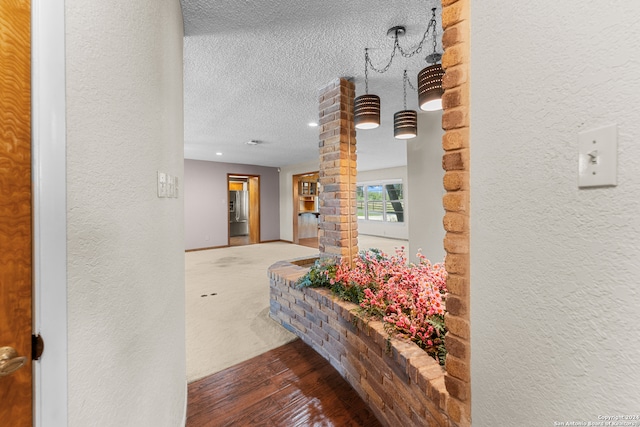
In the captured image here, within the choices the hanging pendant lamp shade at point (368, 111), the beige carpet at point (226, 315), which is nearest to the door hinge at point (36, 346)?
A: the beige carpet at point (226, 315)

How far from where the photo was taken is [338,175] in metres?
2.47

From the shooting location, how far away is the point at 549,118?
597 mm

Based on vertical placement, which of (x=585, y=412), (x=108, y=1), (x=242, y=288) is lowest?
(x=242, y=288)

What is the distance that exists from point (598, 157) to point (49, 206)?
1.12 metres

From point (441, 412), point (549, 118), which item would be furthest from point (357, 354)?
point (549, 118)

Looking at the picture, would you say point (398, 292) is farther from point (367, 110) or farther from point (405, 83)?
point (405, 83)

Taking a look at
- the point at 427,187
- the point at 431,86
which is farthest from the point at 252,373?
the point at 427,187

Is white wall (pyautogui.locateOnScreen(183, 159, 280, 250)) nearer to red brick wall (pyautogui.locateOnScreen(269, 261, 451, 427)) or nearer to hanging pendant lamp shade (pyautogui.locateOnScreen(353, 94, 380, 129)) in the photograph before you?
red brick wall (pyautogui.locateOnScreen(269, 261, 451, 427))

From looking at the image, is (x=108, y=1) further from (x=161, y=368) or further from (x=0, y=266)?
(x=161, y=368)

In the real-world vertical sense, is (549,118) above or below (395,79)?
below

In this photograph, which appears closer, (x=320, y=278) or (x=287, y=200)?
(x=320, y=278)

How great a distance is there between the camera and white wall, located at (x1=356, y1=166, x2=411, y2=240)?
8266 millimetres

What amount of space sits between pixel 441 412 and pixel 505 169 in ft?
3.07

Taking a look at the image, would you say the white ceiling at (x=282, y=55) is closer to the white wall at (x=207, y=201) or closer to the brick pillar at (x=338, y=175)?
the brick pillar at (x=338, y=175)
